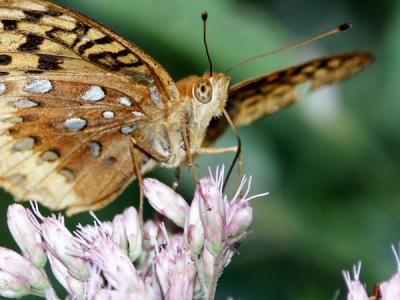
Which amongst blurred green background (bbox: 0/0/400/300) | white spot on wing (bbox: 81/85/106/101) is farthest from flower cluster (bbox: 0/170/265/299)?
blurred green background (bbox: 0/0/400/300)

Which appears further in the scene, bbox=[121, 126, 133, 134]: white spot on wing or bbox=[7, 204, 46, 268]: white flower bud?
bbox=[121, 126, 133, 134]: white spot on wing

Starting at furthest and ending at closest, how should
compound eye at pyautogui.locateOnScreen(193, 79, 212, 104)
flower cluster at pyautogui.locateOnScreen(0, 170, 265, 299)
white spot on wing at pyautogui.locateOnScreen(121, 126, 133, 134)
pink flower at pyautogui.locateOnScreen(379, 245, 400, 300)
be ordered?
white spot on wing at pyautogui.locateOnScreen(121, 126, 133, 134) → compound eye at pyautogui.locateOnScreen(193, 79, 212, 104) → flower cluster at pyautogui.locateOnScreen(0, 170, 265, 299) → pink flower at pyautogui.locateOnScreen(379, 245, 400, 300)

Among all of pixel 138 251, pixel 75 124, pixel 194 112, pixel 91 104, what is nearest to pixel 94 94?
pixel 91 104

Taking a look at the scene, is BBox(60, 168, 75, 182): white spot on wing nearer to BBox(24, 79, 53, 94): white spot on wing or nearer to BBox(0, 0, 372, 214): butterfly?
BBox(0, 0, 372, 214): butterfly

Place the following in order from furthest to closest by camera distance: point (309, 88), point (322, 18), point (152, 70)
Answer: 1. point (322, 18)
2. point (309, 88)
3. point (152, 70)

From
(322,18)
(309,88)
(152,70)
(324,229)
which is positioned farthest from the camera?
(322,18)

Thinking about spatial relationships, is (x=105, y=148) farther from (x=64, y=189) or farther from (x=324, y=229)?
(x=324, y=229)

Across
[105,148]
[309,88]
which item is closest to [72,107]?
[105,148]

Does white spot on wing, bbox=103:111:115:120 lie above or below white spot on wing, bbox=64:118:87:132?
above
